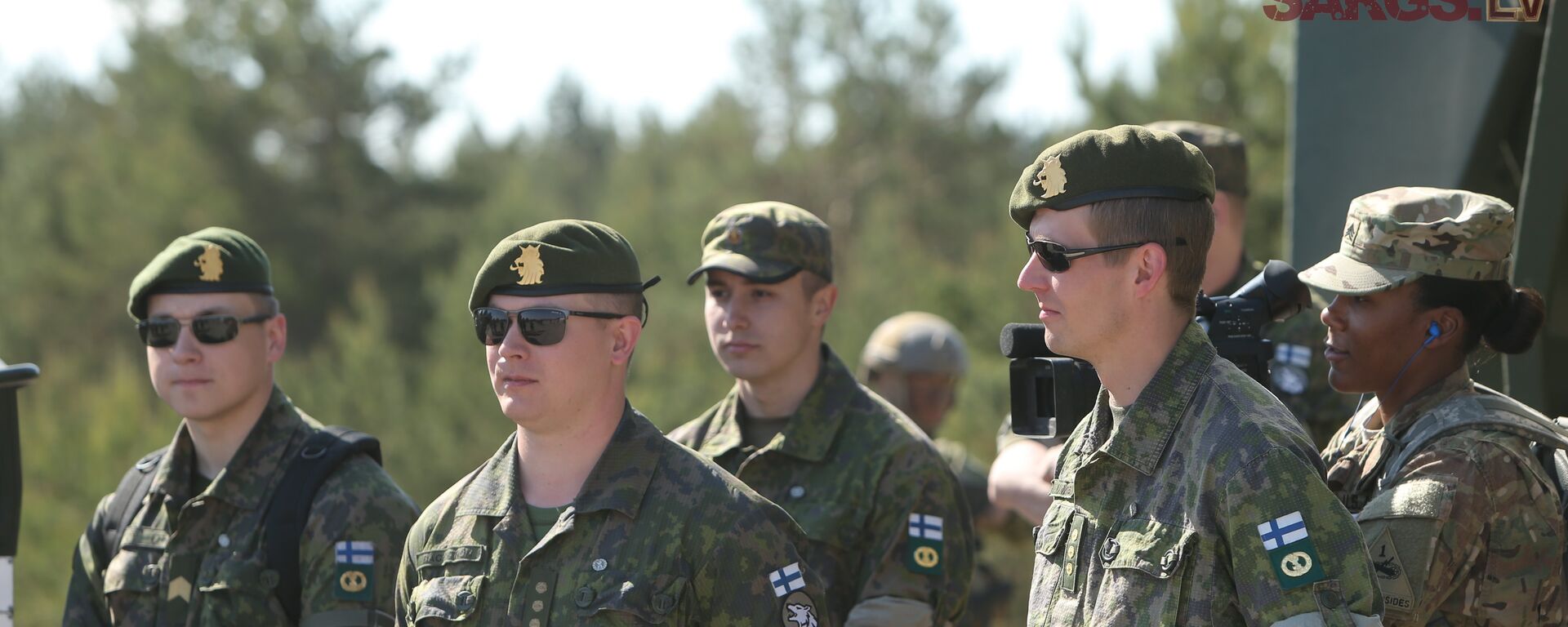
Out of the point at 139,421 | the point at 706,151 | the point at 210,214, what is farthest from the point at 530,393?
the point at 706,151

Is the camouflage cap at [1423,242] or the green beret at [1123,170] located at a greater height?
the green beret at [1123,170]

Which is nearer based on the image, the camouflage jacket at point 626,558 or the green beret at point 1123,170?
the green beret at point 1123,170

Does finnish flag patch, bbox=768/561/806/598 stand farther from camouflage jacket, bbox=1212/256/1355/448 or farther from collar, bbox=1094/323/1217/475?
camouflage jacket, bbox=1212/256/1355/448

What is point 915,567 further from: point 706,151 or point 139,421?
point 706,151

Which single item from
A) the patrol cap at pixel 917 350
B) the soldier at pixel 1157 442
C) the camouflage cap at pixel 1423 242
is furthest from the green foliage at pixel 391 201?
the soldier at pixel 1157 442

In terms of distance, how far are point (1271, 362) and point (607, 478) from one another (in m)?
2.06

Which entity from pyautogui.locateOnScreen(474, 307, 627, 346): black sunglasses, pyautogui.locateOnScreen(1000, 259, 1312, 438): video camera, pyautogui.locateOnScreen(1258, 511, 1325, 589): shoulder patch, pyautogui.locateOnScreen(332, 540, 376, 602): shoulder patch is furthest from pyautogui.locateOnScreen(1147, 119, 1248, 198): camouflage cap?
pyautogui.locateOnScreen(332, 540, 376, 602): shoulder patch

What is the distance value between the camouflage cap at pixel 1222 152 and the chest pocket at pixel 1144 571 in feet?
8.14

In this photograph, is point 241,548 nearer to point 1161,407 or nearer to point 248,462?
point 248,462

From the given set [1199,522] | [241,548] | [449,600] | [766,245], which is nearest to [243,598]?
[241,548]

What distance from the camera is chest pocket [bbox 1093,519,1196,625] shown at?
8.96 feet

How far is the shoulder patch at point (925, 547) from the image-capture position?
4.65 metres

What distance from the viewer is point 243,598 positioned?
433 cm

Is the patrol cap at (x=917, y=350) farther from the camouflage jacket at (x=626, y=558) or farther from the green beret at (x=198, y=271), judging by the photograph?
the camouflage jacket at (x=626, y=558)
